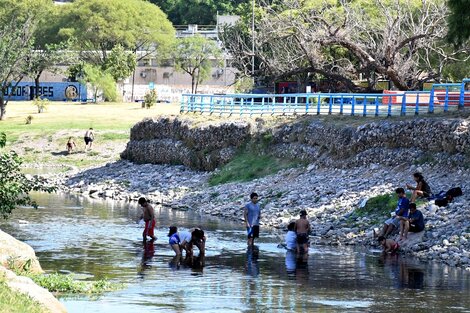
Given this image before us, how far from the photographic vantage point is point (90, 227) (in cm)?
3800

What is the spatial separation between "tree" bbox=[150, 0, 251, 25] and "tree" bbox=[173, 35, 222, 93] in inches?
786

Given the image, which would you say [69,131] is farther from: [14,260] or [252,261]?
[14,260]

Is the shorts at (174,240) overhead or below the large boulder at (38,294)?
below

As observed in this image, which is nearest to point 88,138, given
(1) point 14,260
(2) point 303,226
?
(2) point 303,226

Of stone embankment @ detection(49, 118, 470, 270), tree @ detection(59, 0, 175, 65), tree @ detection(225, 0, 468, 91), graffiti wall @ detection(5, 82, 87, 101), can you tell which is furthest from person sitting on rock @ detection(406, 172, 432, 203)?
tree @ detection(59, 0, 175, 65)

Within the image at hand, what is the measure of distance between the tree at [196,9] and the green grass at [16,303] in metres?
117

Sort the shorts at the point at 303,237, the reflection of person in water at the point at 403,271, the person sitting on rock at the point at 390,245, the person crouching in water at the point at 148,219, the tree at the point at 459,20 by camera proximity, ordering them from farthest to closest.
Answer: the tree at the point at 459,20, the person crouching in water at the point at 148,219, the person sitting on rock at the point at 390,245, the shorts at the point at 303,237, the reflection of person in water at the point at 403,271

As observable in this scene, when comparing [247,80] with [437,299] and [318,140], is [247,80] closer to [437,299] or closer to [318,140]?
[318,140]

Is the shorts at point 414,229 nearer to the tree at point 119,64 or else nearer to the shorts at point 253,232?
the shorts at point 253,232

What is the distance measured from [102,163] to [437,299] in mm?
44957

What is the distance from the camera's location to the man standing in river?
31.2m

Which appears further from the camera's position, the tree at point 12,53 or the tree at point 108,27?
the tree at point 108,27

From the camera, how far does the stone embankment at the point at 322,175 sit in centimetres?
3372

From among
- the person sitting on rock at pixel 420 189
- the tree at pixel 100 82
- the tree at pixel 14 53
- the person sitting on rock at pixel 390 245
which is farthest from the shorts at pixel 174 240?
the tree at pixel 100 82
